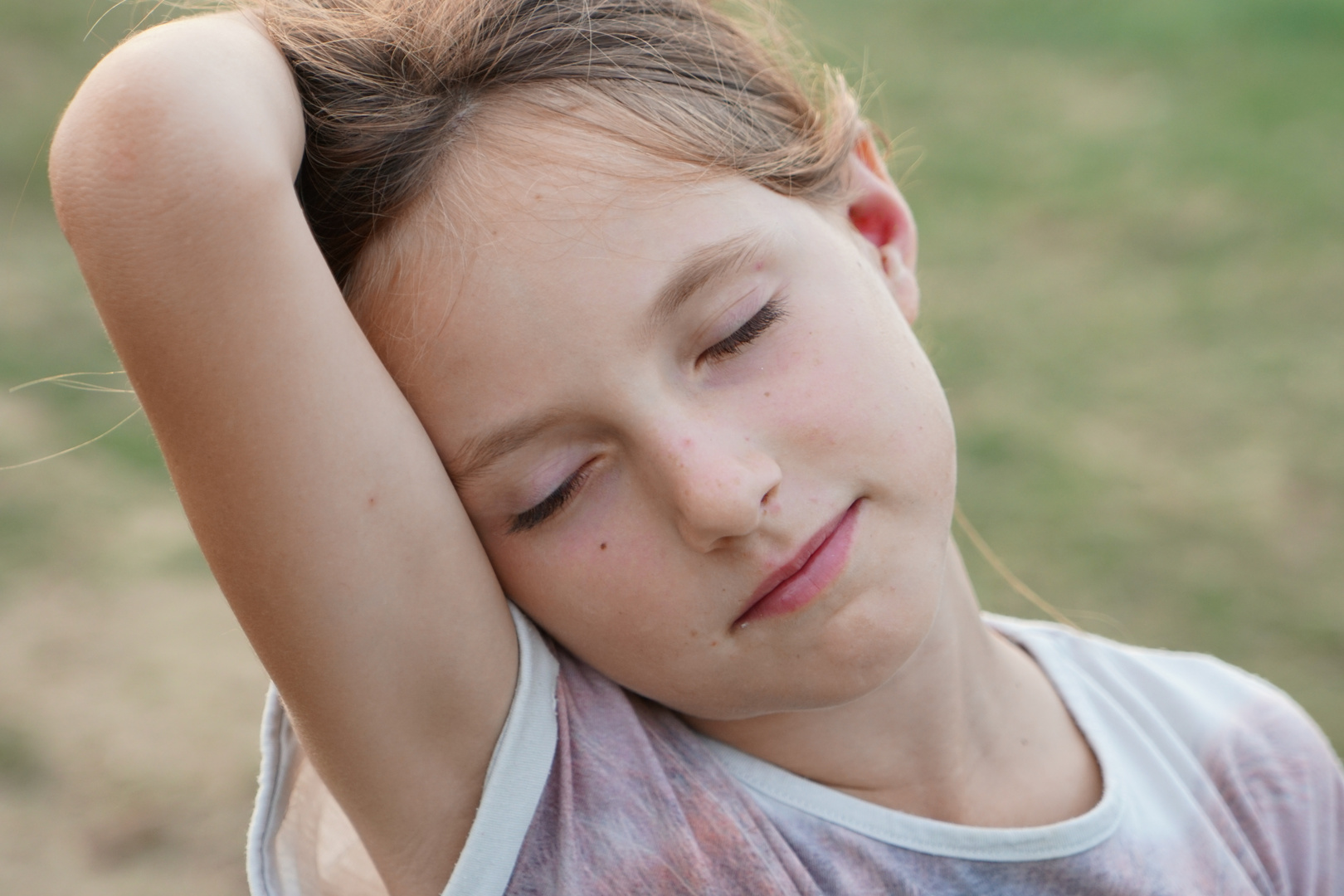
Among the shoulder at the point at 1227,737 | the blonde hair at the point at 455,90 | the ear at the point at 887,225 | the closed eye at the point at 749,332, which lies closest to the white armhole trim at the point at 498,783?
the closed eye at the point at 749,332

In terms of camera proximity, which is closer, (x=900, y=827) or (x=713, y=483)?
(x=713, y=483)

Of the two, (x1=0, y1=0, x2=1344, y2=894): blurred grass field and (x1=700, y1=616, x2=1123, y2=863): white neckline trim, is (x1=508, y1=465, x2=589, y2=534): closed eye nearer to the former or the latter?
(x1=700, y1=616, x2=1123, y2=863): white neckline trim

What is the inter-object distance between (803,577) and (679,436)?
0.66 ft

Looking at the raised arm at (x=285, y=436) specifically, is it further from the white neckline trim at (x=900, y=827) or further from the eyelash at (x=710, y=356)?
the white neckline trim at (x=900, y=827)

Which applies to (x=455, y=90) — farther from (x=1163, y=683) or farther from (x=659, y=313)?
(x=1163, y=683)

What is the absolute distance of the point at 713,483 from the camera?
3.73 feet

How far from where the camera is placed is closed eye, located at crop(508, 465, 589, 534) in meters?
Result: 1.21

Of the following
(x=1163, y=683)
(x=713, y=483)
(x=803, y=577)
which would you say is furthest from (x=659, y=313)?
(x=1163, y=683)

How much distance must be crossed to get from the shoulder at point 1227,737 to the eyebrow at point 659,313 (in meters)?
0.83

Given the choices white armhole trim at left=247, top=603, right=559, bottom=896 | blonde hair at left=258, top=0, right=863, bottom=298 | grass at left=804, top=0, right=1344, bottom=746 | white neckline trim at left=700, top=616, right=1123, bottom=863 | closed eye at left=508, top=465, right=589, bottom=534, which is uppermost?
blonde hair at left=258, top=0, right=863, bottom=298

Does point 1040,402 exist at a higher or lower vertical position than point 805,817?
lower

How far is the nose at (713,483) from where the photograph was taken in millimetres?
1135

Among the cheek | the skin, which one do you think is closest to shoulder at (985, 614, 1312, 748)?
the skin

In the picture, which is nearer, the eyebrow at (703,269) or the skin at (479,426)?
the skin at (479,426)
